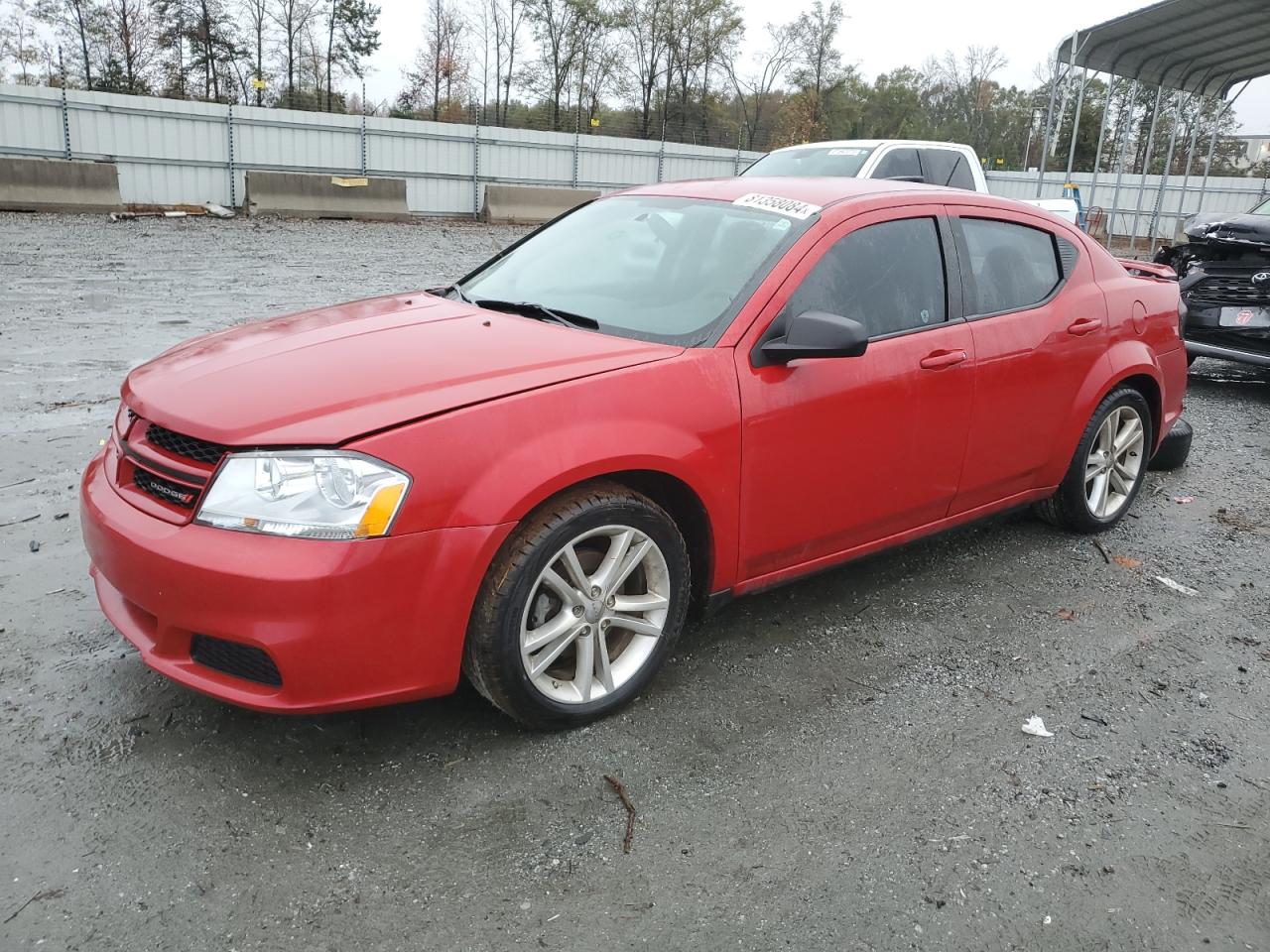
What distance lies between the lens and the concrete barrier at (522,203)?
80.6ft

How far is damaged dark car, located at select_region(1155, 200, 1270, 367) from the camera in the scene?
841 cm

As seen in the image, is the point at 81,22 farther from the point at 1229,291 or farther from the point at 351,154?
the point at 1229,291

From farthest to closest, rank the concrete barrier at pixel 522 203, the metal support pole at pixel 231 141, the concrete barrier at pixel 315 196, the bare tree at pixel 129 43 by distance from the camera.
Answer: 1. the bare tree at pixel 129 43
2. the concrete barrier at pixel 522 203
3. the metal support pole at pixel 231 141
4. the concrete barrier at pixel 315 196

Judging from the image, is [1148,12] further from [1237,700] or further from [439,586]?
[439,586]

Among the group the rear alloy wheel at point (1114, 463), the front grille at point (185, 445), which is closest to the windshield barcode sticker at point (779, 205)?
the rear alloy wheel at point (1114, 463)

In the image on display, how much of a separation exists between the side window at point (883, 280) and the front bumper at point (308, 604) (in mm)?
1535

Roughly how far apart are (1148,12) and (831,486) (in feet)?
40.8

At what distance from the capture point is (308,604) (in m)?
2.45

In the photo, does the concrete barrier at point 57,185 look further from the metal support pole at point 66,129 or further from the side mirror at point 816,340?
the side mirror at point 816,340

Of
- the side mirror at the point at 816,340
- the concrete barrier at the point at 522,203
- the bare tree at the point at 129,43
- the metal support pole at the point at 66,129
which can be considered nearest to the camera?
the side mirror at the point at 816,340

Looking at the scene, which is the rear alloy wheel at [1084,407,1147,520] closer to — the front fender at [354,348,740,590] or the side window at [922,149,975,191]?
the front fender at [354,348,740,590]

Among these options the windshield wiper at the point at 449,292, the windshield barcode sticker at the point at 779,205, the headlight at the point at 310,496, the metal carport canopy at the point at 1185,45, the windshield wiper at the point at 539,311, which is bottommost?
the headlight at the point at 310,496

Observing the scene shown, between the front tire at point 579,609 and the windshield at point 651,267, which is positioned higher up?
the windshield at point 651,267

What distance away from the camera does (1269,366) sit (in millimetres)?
8359
